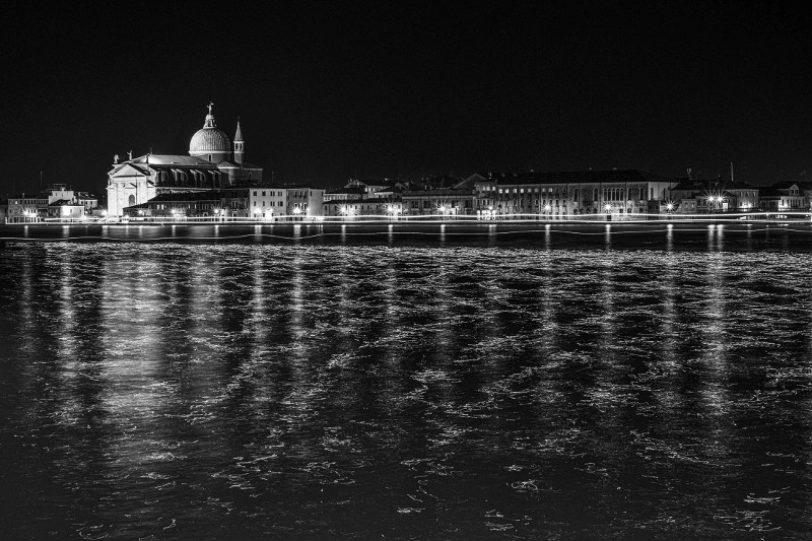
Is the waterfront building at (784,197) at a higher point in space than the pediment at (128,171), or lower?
lower

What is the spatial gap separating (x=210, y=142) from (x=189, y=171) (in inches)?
417

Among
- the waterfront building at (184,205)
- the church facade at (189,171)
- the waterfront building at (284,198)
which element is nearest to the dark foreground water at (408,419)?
the waterfront building at (184,205)

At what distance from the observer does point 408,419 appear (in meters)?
9.05

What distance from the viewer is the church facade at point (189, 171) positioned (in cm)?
13262

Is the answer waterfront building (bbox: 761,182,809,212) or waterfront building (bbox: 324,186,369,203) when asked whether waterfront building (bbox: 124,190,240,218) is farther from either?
waterfront building (bbox: 761,182,809,212)

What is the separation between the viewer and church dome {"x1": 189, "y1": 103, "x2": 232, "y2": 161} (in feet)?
479

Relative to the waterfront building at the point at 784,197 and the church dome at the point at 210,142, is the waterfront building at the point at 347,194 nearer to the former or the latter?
the church dome at the point at 210,142

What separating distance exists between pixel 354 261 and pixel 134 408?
925 inches

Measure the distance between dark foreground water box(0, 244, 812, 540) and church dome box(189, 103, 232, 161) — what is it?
129532mm

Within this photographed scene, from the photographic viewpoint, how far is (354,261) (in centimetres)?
3297

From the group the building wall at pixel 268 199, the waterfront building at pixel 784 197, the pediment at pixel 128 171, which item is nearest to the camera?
the building wall at pixel 268 199

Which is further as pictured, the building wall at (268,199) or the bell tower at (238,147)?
the bell tower at (238,147)

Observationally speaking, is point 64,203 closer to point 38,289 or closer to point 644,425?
point 38,289

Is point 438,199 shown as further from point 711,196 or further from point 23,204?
point 23,204
